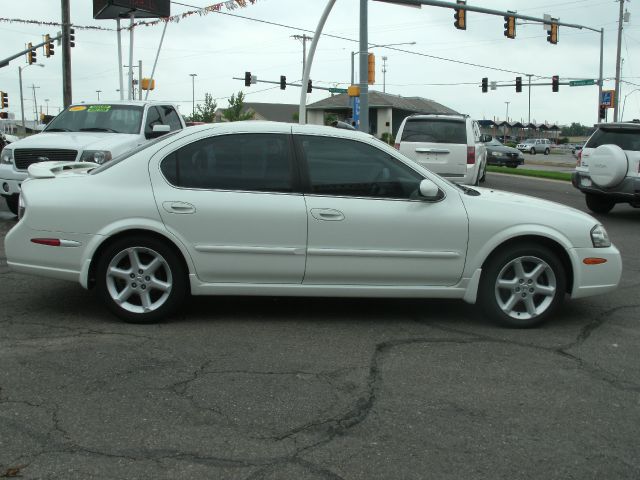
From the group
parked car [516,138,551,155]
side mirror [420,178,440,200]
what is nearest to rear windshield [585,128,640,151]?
side mirror [420,178,440,200]

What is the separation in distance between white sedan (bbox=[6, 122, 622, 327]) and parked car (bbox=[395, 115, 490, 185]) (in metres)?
9.30

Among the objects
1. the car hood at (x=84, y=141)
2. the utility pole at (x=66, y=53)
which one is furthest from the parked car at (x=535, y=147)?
the car hood at (x=84, y=141)

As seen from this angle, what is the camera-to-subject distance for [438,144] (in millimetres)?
14906

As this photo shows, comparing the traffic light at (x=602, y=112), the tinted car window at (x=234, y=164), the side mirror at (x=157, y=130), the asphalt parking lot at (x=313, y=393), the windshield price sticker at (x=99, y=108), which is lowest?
the asphalt parking lot at (x=313, y=393)

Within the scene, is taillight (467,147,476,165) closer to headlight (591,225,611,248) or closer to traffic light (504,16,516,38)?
headlight (591,225,611,248)

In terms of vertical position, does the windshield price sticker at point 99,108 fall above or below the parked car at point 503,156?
above

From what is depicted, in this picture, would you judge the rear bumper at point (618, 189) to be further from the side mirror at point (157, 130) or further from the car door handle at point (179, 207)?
the car door handle at point (179, 207)

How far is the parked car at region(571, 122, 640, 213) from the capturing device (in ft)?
40.4

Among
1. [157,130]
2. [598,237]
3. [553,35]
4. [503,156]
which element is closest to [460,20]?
[553,35]

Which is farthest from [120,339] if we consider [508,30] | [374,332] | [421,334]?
[508,30]

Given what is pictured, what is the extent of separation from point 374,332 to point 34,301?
290 centimetres

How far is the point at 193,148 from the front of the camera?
5.52 metres

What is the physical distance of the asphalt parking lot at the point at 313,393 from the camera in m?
3.29

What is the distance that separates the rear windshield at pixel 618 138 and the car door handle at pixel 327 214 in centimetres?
908
